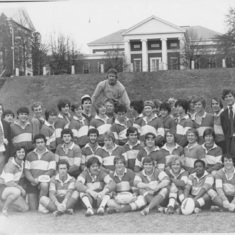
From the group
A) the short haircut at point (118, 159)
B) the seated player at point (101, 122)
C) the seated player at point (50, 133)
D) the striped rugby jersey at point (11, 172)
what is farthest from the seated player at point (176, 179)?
the striped rugby jersey at point (11, 172)

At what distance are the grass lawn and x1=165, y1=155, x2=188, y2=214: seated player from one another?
313 mm

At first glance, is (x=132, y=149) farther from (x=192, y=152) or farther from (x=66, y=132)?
(x=66, y=132)

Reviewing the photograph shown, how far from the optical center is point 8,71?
85.9 feet

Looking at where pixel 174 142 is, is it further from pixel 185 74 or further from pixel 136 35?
pixel 136 35

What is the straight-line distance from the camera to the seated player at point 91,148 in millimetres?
6414

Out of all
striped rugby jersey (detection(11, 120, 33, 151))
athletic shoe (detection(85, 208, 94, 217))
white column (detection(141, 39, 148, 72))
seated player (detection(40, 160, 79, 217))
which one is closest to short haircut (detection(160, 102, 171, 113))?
seated player (detection(40, 160, 79, 217))

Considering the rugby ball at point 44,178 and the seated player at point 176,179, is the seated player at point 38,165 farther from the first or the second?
the seated player at point 176,179

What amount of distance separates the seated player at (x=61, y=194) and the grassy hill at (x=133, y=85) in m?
13.2

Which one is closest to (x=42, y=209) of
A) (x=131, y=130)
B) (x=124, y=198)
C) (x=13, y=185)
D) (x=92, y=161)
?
(x=13, y=185)

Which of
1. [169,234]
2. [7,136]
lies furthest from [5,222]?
[169,234]

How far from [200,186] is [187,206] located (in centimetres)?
53

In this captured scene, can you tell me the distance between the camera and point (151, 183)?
19.5 feet

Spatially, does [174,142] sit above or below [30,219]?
above

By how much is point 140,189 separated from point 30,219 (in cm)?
152
